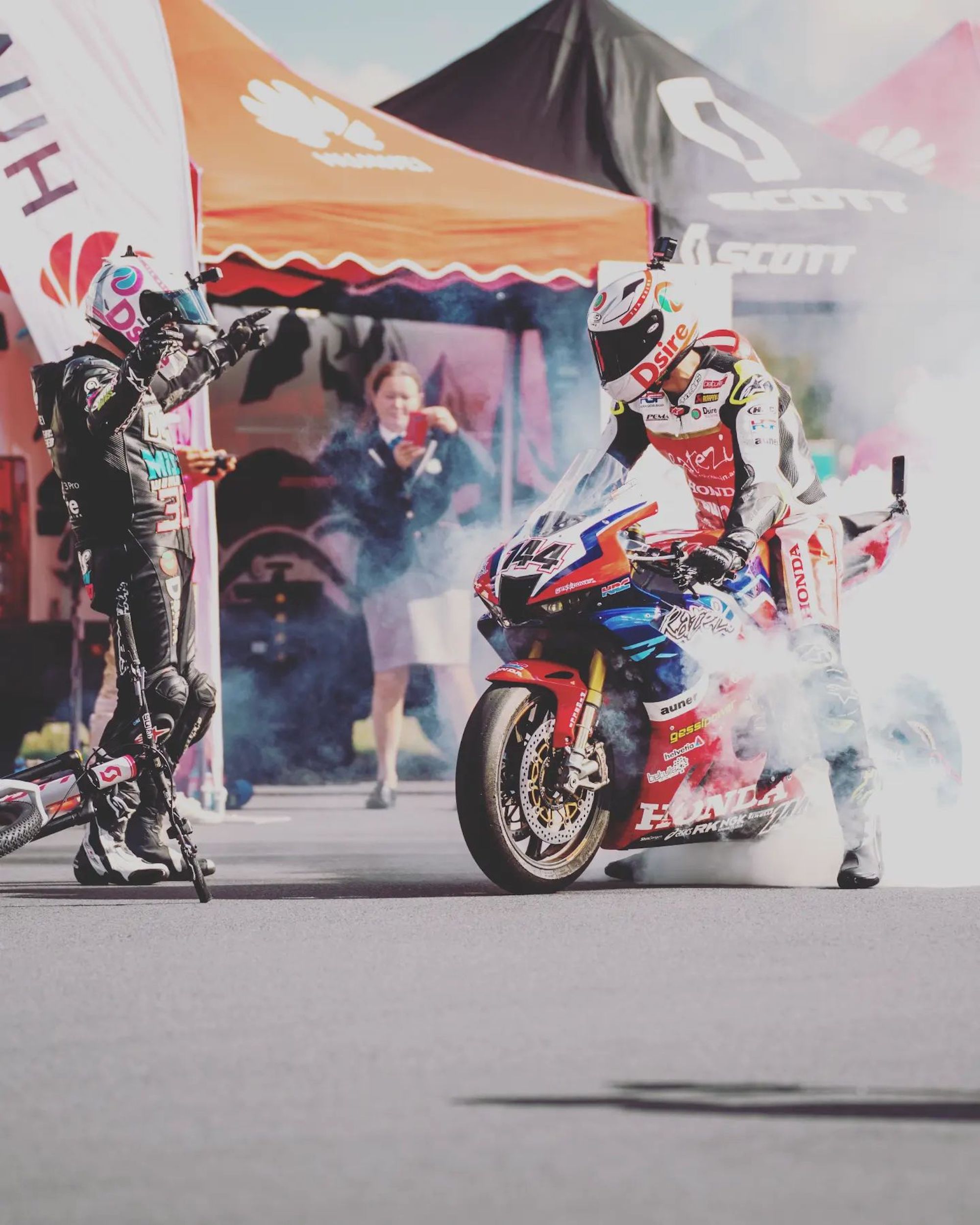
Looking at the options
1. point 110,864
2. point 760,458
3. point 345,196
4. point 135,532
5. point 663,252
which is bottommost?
point 110,864

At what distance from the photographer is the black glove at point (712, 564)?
6.90m

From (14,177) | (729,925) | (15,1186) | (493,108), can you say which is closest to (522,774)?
(729,925)

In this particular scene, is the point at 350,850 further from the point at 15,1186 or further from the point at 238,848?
the point at 15,1186

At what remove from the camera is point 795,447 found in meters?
7.62

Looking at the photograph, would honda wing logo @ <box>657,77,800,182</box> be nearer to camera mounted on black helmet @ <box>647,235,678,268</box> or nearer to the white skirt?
the white skirt

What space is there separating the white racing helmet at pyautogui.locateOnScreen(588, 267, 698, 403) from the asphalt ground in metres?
1.70

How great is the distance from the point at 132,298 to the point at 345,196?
13.0 feet

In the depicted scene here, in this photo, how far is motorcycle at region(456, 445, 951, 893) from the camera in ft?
22.7

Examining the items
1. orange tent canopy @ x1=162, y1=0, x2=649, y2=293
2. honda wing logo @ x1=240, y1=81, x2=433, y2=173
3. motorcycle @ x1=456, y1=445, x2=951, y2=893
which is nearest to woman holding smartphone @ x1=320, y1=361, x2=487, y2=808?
orange tent canopy @ x1=162, y1=0, x2=649, y2=293

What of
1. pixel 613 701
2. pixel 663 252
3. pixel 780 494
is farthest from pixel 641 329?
pixel 613 701

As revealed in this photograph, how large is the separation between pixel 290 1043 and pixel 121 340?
378 centimetres

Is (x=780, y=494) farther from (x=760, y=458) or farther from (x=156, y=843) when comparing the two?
(x=156, y=843)

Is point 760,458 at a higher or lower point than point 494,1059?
higher

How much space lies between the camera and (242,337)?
7836 millimetres
